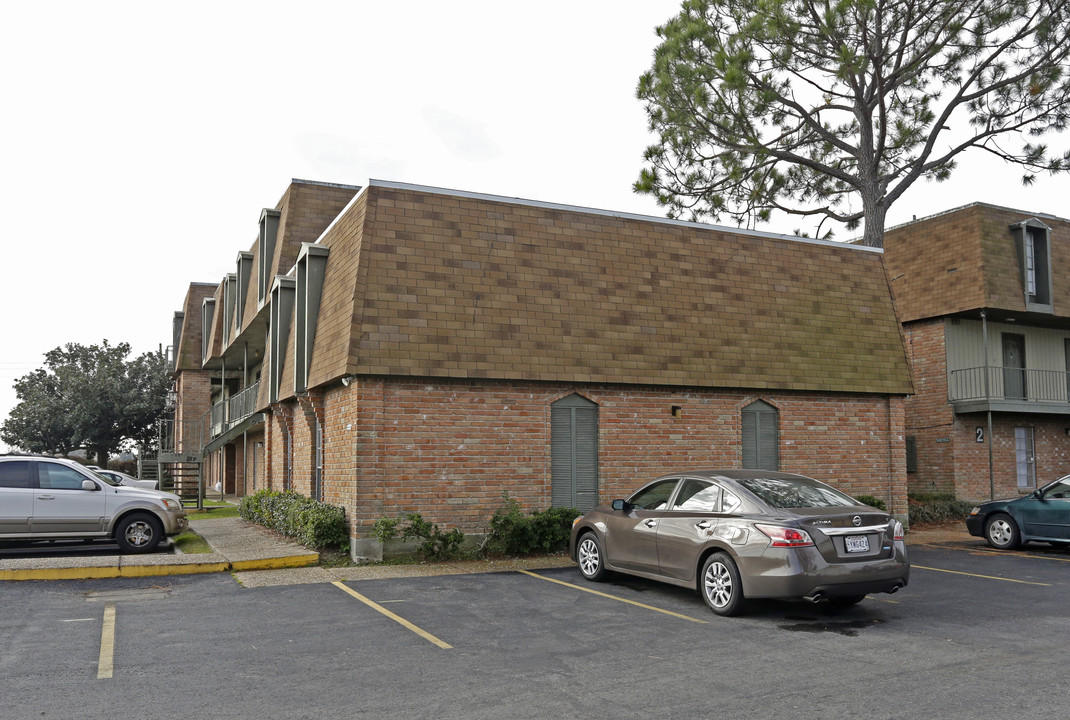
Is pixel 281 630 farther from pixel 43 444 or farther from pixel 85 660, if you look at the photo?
pixel 43 444

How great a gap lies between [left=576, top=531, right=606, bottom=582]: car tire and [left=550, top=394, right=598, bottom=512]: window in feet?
10.2

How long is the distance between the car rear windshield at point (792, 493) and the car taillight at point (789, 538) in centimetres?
56

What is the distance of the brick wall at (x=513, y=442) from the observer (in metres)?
13.5

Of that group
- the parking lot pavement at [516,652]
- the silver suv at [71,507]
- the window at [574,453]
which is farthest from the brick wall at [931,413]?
the silver suv at [71,507]

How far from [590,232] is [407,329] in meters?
4.31

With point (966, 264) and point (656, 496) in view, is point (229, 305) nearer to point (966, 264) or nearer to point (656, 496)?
point (656, 496)

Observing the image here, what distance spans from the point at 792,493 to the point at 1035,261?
19.3m

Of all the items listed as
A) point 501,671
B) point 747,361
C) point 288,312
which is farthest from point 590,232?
point 501,671

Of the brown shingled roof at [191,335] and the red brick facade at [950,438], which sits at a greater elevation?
the brown shingled roof at [191,335]

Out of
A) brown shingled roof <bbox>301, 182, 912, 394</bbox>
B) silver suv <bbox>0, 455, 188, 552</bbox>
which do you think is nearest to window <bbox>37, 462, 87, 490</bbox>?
silver suv <bbox>0, 455, 188, 552</bbox>

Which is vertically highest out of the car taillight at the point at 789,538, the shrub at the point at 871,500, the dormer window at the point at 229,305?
the dormer window at the point at 229,305

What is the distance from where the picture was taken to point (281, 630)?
8438mm

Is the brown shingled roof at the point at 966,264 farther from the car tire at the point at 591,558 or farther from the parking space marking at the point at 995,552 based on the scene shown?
the car tire at the point at 591,558

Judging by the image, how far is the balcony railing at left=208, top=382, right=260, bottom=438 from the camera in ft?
86.1
